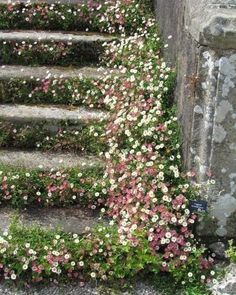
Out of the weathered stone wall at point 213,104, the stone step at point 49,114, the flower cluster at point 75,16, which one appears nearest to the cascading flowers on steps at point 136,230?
the weathered stone wall at point 213,104

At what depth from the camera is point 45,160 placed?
4941 millimetres

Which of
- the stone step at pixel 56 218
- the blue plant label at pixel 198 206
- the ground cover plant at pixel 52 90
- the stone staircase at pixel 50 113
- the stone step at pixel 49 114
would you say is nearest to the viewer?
the blue plant label at pixel 198 206

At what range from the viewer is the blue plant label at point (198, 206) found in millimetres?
4094

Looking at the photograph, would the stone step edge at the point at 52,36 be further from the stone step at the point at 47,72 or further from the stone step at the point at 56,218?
the stone step at the point at 56,218

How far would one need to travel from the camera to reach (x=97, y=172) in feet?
15.5

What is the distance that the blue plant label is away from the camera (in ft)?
13.4

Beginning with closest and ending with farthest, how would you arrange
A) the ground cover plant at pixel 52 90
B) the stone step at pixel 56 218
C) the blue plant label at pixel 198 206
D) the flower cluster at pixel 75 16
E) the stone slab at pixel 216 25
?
1. the stone slab at pixel 216 25
2. the blue plant label at pixel 198 206
3. the stone step at pixel 56 218
4. the ground cover plant at pixel 52 90
5. the flower cluster at pixel 75 16

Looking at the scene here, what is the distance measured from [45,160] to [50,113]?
0.55 m

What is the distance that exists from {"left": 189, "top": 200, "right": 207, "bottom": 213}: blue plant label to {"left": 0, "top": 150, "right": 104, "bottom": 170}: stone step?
969mm

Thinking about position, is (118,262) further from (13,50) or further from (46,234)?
(13,50)

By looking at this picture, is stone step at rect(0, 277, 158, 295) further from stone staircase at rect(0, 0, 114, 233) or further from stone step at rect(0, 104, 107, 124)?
stone step at rect(0, 104, 107, 124)

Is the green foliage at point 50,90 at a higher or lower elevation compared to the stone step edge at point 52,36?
lower

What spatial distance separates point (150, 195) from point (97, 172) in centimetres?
73

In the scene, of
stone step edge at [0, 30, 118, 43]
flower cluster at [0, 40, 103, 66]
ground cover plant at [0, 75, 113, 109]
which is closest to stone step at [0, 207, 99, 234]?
ground cover plant at [0, 75, 113, 109]
